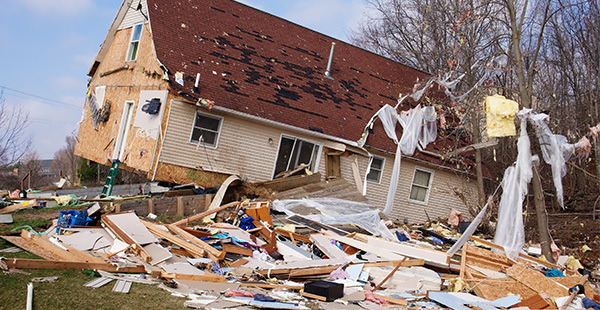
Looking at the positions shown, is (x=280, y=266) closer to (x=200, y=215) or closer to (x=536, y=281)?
(x=200, y=215)

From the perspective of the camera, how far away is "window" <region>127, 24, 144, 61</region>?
1659 centimetres

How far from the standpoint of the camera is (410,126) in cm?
1653

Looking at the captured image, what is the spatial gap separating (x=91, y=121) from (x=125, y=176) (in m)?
7.10

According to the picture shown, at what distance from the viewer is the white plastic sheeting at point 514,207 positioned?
9906 millimetres

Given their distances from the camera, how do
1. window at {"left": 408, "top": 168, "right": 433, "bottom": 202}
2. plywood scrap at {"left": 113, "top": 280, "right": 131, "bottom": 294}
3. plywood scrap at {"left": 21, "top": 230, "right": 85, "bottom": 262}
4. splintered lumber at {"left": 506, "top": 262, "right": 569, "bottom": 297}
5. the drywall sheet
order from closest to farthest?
plywood scrap at {"left": 113, "top": 280, "right": 131, "bottom": 294}
plywood scrap at {"left": 21, "top": 230, "right": 85, "bottom": 262}
splintered lumber at {"left": 506, "top": 262, "right": 569, "bottom": 297}
the drywall sheet
window at {"left": 408, "top": 168, "right": 433, "bottom": 202}

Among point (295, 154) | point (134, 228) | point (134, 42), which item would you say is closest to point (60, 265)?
point (134, 228)

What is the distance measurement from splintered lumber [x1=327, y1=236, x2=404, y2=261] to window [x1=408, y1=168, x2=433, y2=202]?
28.0 feet

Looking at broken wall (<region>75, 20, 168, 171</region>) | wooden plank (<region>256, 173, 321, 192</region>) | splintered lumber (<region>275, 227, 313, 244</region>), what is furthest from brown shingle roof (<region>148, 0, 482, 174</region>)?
splintered lumber (<region>275, 227, 313, 244</region>)

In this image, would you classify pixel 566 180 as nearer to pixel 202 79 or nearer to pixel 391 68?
pixel 391 68

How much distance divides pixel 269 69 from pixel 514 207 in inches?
363

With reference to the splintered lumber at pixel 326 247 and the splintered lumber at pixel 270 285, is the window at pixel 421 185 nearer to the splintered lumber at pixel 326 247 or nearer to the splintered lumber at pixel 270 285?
the splintered lumber at pixel 326 247

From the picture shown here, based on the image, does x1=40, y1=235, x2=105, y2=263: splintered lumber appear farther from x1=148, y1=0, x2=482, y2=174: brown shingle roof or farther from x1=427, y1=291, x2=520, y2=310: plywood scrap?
x1=148, y1=0, x2=482, y2=174: brown shingle roof

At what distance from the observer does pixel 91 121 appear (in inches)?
729

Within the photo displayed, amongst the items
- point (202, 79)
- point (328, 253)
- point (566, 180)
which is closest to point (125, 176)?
point (202, 79)
